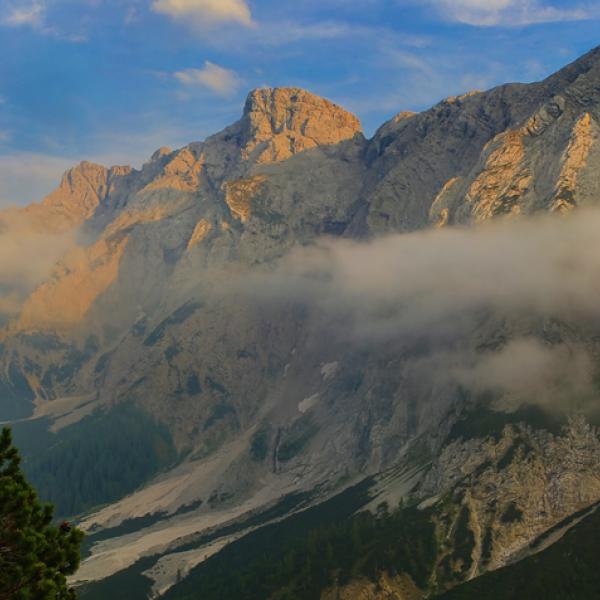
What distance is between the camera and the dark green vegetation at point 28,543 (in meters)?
46.0

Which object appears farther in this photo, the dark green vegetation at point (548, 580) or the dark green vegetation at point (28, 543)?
the dark green vegetation at point (548, 580)

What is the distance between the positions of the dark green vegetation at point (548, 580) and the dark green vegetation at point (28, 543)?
157877mm

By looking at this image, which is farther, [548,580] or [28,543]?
[548,580]

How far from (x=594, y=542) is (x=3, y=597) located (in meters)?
186

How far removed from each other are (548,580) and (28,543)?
554ft

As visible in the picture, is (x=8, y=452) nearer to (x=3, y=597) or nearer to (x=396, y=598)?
(x=3, y=597)

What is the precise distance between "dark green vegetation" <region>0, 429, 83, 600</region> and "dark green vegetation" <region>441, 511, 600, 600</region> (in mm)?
157877

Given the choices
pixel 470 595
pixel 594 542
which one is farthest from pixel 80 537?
pixel 594 542

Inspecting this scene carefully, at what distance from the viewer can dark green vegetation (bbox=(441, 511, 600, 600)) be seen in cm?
18125

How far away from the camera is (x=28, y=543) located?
47.1 meters

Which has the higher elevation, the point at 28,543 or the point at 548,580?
the point at 28,543

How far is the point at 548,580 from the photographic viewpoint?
187 m

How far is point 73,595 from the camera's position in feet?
171

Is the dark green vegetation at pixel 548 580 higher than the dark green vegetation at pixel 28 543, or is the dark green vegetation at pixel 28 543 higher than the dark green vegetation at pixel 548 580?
the dark green vegetation at pixel 28 543
